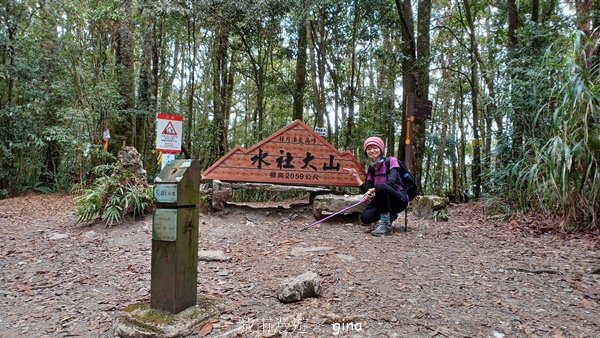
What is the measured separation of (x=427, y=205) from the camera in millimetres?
5992

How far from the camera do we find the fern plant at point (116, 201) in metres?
5.15

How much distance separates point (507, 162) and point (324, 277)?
5.15 metres

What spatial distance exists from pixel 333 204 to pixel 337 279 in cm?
238

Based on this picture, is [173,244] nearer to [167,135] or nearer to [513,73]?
[167,135]

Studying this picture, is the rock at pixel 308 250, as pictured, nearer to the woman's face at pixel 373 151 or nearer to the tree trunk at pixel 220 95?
the woman's face at pixel 373 151

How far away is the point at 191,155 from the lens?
35.7 feet

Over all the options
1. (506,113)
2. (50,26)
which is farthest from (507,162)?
(50,26)

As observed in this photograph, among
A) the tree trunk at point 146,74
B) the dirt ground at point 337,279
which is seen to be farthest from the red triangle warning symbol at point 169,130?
the tree trunk at point 146,74

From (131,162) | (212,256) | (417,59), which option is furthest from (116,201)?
(417,59)

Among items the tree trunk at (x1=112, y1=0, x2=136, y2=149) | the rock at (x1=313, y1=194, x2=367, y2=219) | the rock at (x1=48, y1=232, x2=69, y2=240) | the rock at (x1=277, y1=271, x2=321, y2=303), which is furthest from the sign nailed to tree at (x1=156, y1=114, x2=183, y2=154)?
the tree trunk at (x1=112, y1=0, x2=136, y2=149)

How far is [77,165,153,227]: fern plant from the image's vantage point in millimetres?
5152

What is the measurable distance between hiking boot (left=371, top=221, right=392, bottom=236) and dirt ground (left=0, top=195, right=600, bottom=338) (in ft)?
0.67

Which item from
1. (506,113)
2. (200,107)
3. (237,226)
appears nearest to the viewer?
(237,226)

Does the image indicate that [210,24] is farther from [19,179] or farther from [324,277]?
[324,277]
